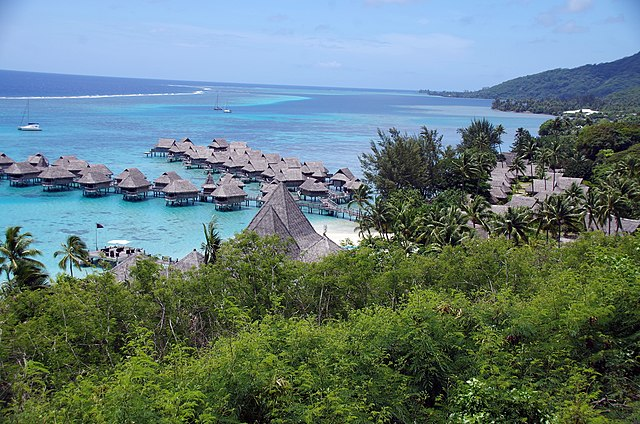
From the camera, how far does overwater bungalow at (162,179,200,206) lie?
32.5 m

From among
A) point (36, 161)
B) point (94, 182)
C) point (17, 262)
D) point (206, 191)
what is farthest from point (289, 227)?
point (36, 161)

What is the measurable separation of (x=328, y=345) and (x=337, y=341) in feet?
0.62

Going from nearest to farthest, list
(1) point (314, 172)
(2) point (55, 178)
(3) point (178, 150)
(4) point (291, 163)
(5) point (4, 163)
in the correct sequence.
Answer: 1. (2) point (55, 178)
2. (5) point (4, 163)
3. (1) point (314, 172)
4. (4) point (291, 163)
5. (3) point (178, 150)

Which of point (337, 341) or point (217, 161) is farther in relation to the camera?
point (217, 161)

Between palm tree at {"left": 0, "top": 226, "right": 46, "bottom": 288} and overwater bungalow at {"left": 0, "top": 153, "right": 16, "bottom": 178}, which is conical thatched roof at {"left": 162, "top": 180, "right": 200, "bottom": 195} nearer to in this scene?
overwater bungalow at {"left": 0, "top": 153, "right": 16, "bottom": 178}

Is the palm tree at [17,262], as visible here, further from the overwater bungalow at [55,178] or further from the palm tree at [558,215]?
the overwater bungalow at [55,178]

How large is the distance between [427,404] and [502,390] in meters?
1.54

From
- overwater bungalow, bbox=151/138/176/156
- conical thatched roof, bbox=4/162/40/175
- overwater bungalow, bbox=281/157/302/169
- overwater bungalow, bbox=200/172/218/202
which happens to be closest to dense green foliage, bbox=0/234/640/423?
overwater bungalow, bbox=200/172/218/202

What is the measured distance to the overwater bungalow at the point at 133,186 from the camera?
33375mm

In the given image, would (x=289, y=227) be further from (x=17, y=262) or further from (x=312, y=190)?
(x=312, y=190)

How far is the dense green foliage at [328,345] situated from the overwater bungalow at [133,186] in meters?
23.4

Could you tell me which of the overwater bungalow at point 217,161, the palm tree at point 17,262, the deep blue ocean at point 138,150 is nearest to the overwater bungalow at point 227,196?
the deep blue ocean at point 138,150

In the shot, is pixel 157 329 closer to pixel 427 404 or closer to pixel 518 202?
pixel 427 404

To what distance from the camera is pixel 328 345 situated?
25.6 feet
